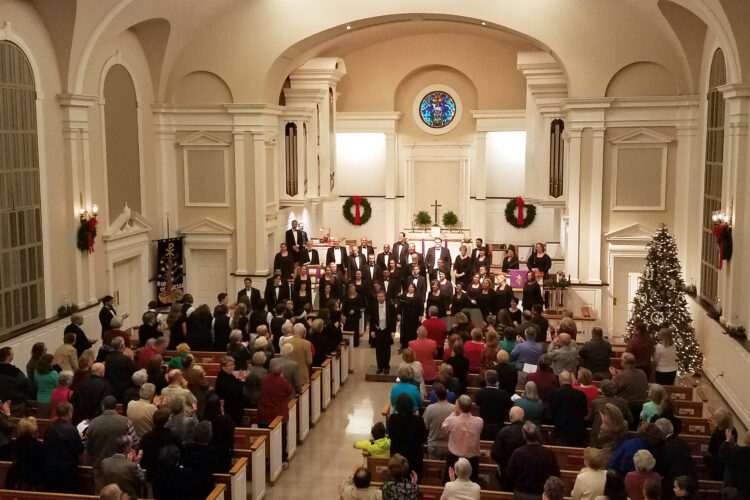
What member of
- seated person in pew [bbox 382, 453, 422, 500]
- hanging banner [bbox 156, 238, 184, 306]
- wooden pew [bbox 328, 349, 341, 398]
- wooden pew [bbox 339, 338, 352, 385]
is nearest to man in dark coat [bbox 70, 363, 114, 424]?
seated person in pew [bbox 382, 453, 422, 500]

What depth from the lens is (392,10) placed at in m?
20.4

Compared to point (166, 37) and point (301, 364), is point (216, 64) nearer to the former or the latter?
point (166, 37)

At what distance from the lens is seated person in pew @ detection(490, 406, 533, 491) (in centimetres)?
932

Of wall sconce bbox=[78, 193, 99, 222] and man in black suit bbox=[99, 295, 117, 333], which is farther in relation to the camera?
wall sconce bbox=[78, 193, 99, 222]

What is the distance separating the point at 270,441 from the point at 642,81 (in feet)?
41.9

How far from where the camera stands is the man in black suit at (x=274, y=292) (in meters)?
19.0

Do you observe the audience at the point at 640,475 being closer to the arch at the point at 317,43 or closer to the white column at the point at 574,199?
the white column at the point at 574,199

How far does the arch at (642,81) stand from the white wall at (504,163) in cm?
839

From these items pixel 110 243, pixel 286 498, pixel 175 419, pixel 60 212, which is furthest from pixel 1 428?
pixel 110 243

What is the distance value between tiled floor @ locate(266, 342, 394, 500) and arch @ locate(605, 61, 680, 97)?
8.77 m

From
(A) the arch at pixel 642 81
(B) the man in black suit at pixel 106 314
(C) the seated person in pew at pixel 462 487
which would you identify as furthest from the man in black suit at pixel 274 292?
(C) the seated person in pew at pixel 462 487

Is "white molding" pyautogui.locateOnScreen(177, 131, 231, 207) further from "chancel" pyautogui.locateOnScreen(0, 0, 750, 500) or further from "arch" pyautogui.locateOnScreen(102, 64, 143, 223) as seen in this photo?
"arch" pyautogui.locateOnScreen(102, 64, 143, 223)

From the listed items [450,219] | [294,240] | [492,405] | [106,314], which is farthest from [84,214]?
[450,219]

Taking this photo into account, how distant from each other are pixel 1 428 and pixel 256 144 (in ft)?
40.6
